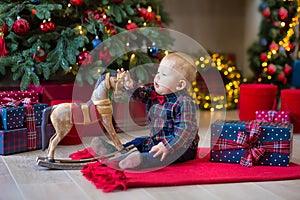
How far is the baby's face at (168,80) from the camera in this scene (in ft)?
9.07

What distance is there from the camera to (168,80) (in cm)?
277

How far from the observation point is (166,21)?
462cm

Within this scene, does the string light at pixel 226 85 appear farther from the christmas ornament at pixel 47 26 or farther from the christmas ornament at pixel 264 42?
the christmas ornament at pixel 47 26

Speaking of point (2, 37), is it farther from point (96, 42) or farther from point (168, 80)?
point (168, 80)

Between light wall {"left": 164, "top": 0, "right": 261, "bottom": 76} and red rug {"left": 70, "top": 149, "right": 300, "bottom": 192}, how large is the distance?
327 centimetres

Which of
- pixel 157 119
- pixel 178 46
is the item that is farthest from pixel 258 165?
pixel 178 46

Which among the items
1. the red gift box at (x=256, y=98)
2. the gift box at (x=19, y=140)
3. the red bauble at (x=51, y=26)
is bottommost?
the gift box at (x=19, y=140)

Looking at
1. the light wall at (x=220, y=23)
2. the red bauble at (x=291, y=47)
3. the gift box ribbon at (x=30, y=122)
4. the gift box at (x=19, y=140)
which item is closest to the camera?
the gift box at (x=19, y=140)

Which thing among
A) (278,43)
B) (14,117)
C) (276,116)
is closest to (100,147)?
(14,117)

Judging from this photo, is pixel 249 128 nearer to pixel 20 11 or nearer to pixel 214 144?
pixel 214 144

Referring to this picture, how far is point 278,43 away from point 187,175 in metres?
2.97

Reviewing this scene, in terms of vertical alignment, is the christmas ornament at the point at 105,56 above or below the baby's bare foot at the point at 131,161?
above

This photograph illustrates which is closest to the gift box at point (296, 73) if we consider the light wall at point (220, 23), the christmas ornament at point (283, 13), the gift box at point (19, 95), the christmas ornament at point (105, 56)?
the christmas ornament at point (283, 13)

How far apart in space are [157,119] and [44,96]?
3.93 ft
